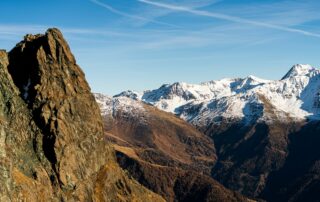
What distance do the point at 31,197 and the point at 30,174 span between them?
9.95 m

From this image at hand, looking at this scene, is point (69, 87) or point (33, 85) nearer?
point (33, 85)

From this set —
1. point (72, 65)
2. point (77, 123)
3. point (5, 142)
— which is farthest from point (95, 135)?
point (5, 142)

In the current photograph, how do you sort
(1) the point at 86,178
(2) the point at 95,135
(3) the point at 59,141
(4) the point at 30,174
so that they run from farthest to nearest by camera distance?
(2) the point at 95,135
(1) the point at 86,178
(3) the point at 59,141
(4) the point at 30,174

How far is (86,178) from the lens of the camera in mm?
180125

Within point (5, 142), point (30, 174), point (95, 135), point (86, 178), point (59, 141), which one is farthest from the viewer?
point (95, 135)

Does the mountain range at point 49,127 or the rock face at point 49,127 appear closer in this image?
the rock face at point 49,127

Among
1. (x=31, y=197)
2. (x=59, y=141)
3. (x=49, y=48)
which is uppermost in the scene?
(x=49, y=48)

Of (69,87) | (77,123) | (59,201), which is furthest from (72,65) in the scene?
(59,201)

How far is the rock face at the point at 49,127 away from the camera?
152125 mm

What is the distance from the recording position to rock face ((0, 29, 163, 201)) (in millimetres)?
152125

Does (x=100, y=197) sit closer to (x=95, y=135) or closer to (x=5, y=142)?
(x=95, y=135)

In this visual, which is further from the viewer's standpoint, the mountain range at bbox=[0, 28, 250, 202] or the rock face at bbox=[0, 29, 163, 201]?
the mountain range at bbox=[0, 28, 250, 202]

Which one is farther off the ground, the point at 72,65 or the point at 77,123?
the point at 72,65

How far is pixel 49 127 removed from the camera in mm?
165500
